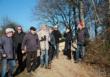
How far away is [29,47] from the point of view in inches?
675

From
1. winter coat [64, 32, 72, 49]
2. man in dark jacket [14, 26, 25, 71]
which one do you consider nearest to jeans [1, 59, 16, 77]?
man in dark jacket [14, 26, 25, 71]

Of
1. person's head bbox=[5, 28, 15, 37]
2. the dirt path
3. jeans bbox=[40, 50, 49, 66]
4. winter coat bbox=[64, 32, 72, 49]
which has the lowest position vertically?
the dirt path

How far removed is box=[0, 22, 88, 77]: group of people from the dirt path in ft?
1.19

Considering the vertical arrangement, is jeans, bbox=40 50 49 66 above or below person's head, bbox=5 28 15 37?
below

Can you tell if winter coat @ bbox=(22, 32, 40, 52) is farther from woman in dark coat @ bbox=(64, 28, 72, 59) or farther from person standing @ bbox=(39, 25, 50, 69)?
woman in dark coat @ bbox=(64, 28, 72, 59)

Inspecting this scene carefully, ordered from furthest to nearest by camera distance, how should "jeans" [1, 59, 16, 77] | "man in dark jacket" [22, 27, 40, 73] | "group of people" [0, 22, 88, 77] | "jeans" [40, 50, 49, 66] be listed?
"jeans" [40, 50, 49, 66]
"man in dark jacket" [22, 27, 40, 73]
"group of people" [0, 22, 88, 77]
"jeans" [1, 59, 16, 77]

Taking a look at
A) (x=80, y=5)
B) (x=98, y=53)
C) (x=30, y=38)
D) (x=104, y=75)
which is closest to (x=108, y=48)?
(x=98, y=53)

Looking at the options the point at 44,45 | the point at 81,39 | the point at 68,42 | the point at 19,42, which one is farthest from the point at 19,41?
the point at 68,42

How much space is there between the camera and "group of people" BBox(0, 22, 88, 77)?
15.2 meters

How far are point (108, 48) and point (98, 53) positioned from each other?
621 mm

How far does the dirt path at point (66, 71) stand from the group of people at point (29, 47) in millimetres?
362

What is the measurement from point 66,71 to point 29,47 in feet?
8.07

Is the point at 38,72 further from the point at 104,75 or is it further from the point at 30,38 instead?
the point at 104,75

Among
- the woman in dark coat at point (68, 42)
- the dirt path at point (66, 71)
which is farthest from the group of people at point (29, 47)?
the dirt path at point (66, 71)
